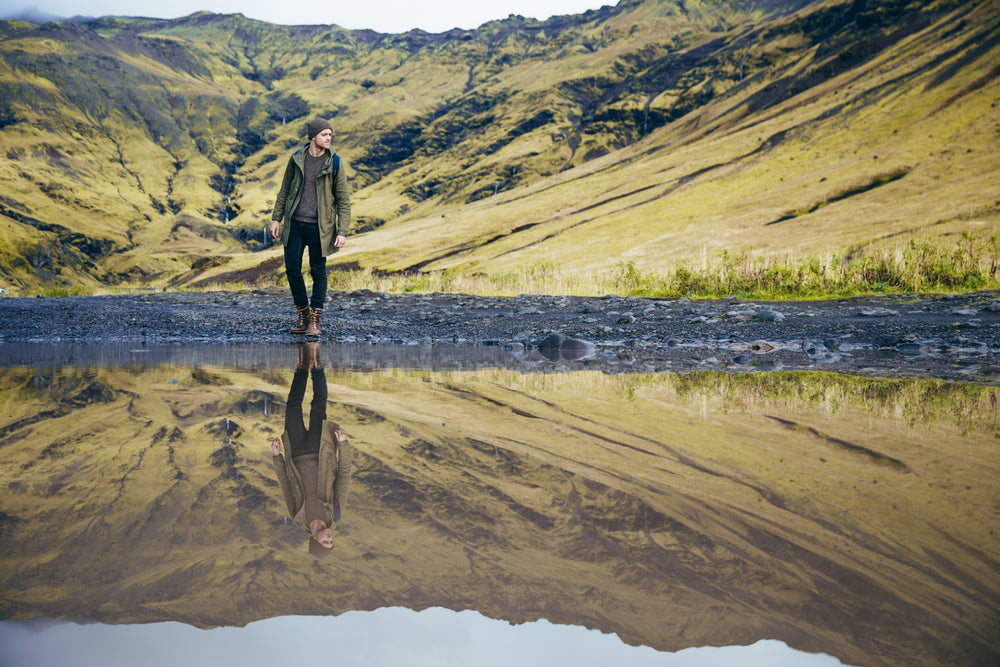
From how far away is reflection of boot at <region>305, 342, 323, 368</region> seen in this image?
6709 mm

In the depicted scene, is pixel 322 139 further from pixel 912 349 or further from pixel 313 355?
pixel 912 349

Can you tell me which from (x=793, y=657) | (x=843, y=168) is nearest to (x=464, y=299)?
(x=793, y=657)

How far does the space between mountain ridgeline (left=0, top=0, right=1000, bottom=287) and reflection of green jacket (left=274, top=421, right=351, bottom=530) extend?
19522mm

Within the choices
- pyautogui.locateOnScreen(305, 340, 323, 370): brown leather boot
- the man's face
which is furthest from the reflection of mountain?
the man's face

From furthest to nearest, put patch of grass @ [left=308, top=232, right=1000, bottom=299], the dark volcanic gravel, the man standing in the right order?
patch of grass @ [left=308, top=232, right=1000, bottom=299] < the man standing < the dark volcanic gravel

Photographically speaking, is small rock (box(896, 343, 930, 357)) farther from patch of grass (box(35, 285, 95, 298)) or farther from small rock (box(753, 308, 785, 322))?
patch of grass (box(35, 285, 95, 298))

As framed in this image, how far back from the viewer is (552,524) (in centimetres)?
224

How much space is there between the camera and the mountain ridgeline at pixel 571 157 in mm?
35750

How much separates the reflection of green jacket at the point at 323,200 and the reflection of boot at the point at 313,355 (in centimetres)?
123

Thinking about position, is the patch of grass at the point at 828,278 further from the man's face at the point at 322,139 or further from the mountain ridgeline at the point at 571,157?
the man's face at the point at 322,139

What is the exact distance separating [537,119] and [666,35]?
6798 cm

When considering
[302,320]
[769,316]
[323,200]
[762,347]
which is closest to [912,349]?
[762,347]

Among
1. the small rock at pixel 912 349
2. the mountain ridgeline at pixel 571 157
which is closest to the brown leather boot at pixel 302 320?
the small rock at pixel 912 349

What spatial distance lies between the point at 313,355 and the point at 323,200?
2321mm
